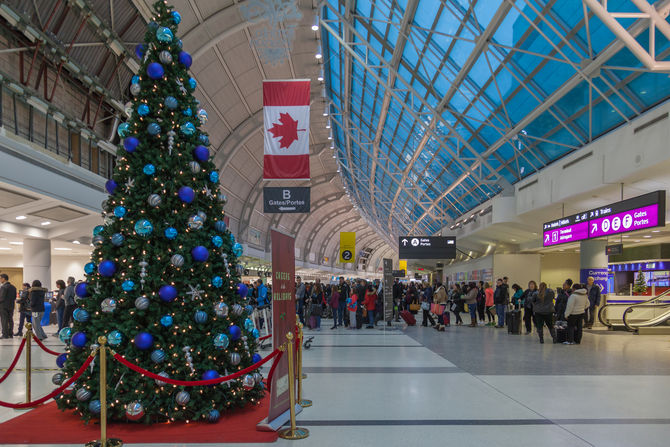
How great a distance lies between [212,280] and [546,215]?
1421 centimetres

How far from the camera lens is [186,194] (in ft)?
16.9

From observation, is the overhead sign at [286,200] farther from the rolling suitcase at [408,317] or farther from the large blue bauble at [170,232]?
the large blue bauble at [170,232]

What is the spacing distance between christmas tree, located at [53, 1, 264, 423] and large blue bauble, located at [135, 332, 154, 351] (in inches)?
0.4

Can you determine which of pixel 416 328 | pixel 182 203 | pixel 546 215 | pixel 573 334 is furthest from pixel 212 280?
pixel 546 215

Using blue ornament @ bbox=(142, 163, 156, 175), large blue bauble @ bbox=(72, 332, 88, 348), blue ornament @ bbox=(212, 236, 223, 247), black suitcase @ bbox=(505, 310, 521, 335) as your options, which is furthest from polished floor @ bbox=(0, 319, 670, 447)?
blue ornament @ bbox=(142, 163, 156, 175)

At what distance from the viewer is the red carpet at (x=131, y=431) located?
446 cm

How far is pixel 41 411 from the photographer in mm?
5375

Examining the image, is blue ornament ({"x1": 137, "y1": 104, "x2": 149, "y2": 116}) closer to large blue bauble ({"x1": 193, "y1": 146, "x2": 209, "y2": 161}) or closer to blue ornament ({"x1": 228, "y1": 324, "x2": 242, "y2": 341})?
large blue bauble ({"x1": 193, "y1": 146, "x2": 209, "y2": 161})

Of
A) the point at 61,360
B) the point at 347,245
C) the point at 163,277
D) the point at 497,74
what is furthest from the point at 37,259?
the point at 497,74

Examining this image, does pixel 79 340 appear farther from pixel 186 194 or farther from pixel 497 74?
pixel 497 74

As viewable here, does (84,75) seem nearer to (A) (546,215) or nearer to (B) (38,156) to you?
(B) (38,156)

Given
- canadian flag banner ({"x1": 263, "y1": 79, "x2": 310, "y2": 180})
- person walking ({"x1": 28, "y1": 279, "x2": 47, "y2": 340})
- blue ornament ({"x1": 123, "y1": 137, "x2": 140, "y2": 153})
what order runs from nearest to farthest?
blue ornament ({"x1": 123, "y1": 137, "x2": 140, "y2": 153})
canadian flag banner ({"x1": 263, "y1": 79, "x2": 310, "y2": 180})
person walking ({"x1": 28, "y1": 279, "x2": 47, "y2": 340})

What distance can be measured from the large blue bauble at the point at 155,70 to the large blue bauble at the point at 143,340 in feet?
9.14

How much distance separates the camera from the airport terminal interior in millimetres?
4930
